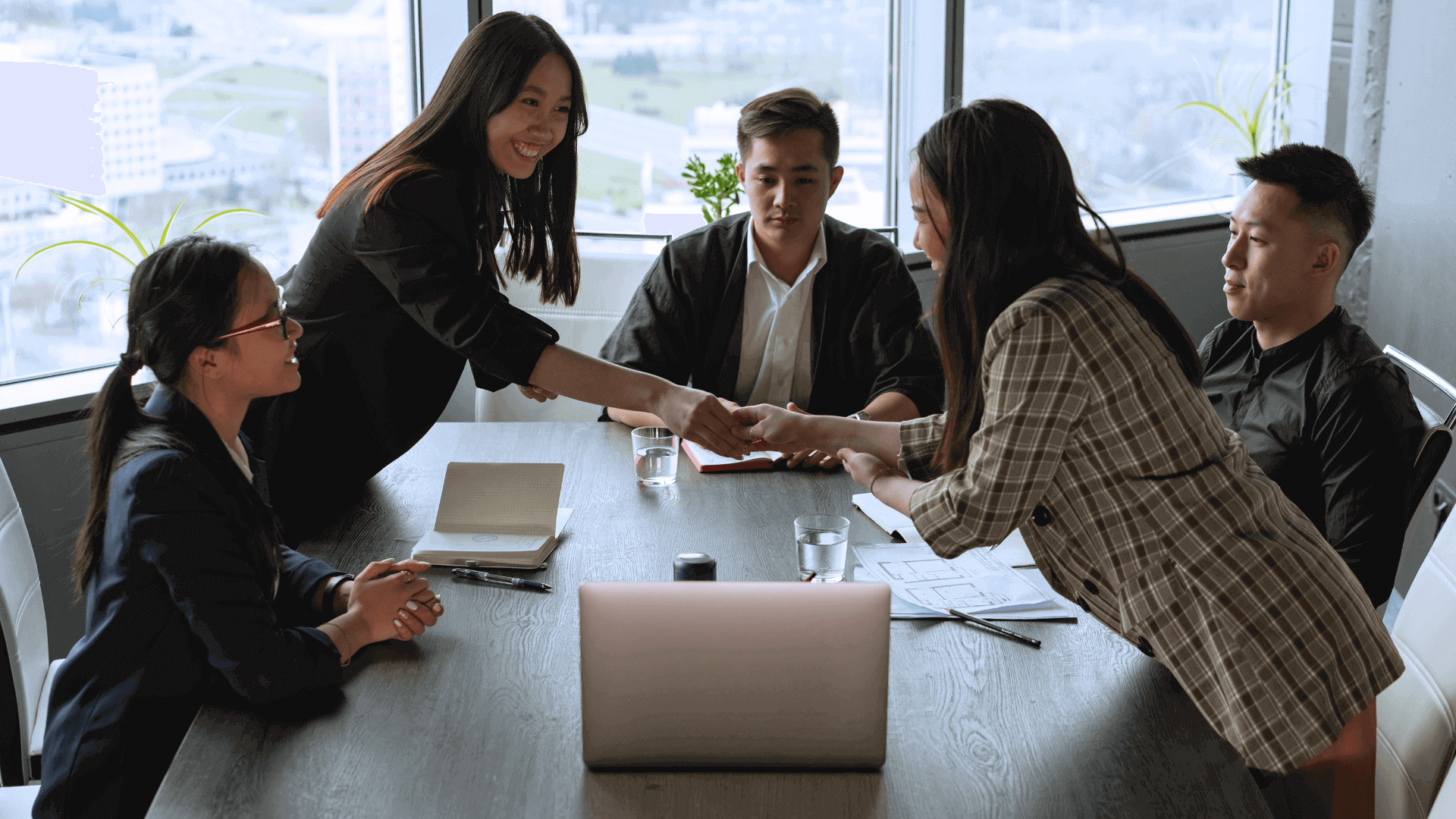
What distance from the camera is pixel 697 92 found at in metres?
3.90

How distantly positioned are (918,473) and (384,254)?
881 millimetres

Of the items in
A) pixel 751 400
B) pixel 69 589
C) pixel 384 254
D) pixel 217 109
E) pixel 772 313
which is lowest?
pixel 69 589

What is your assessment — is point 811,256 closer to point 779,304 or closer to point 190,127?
point 779,304

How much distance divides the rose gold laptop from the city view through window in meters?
2.51

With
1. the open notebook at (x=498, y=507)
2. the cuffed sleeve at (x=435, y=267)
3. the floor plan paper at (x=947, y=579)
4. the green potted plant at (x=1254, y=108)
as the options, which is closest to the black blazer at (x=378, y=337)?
the cuffed sleeve at (x=435, y=267)

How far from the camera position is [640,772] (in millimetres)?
1080

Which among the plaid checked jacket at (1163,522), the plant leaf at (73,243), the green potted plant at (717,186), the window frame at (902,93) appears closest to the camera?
the plaid checked jacket at (1163,522)

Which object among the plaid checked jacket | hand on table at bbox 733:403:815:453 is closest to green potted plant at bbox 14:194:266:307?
hand on table at bbox 733:403:815:453

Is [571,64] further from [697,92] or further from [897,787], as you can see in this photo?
[697,92]

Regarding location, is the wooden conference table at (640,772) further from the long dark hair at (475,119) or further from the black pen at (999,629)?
the long dark hair at (475,119)

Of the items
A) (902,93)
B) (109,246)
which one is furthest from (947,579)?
(902,93)

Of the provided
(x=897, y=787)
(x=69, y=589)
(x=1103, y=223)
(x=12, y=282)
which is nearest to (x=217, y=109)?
(x=12, y=282)

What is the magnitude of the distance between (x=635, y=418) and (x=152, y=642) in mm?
1250

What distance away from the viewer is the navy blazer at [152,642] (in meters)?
1.21
